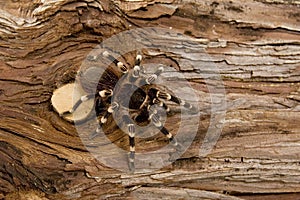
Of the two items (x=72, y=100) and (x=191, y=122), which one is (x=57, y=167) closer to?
(x=72, y=100)

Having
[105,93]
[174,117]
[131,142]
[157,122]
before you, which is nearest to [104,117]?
[105,93]

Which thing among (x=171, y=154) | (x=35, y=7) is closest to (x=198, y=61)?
(x=171, y=154)

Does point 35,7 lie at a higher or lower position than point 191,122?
higher

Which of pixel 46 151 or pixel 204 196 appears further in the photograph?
pixel 204 196

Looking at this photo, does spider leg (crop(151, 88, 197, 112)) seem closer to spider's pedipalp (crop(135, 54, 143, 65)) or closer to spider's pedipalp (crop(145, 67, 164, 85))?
spider's pedipalp (crop(145, 67, 164, 85))

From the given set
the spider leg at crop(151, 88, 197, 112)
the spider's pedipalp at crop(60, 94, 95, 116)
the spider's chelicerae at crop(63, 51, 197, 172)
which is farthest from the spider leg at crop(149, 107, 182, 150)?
the spider's pedipalp at crop(60, 94, 95, 116)
